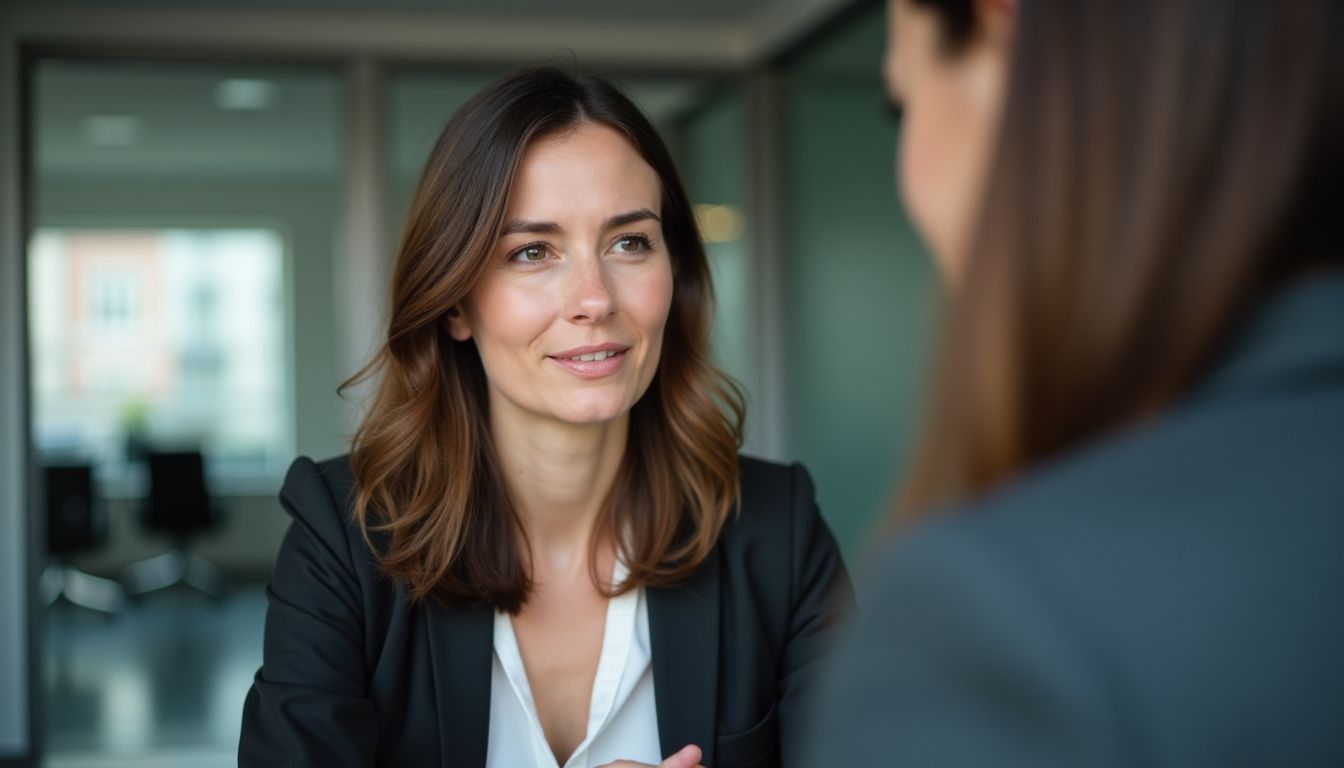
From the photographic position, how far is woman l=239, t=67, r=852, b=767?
1.46 m

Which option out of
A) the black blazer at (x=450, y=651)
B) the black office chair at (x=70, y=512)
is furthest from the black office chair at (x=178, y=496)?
the black blazer at (x=450, y=651)

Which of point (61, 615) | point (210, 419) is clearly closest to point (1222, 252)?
point (61, 615)

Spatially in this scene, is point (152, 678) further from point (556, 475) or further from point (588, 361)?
point (588, 361)

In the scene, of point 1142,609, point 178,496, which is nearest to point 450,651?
point 1142,609

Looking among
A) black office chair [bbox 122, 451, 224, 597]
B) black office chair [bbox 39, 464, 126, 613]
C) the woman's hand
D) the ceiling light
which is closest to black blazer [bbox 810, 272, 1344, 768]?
the woman's hand

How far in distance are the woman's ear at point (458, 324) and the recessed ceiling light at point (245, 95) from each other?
6.33 m

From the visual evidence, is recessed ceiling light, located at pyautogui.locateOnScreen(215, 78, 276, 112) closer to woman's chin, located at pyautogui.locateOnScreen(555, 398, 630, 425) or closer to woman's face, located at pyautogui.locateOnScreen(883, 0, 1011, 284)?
woman's chin, located at pyautogui.locateOnScreen(555, 398, 630, 425)

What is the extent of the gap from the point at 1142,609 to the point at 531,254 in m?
1.17

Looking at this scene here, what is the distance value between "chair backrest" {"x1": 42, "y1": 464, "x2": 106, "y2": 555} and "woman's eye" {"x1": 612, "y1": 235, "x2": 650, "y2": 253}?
28.0 ft

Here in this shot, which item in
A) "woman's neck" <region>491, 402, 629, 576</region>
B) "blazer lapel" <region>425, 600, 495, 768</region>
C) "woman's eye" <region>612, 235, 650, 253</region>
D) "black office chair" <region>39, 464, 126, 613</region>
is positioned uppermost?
"woman's eye" <region>612, 235, 650, 253</region>

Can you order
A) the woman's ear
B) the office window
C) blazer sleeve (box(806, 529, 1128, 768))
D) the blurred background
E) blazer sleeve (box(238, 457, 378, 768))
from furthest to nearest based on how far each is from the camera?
the office window
the blurred background
the woman's ear
blazer sleeve (box(238, 457, 378, 768))
blazer sleeve (box(806, 529, 1128, 768))

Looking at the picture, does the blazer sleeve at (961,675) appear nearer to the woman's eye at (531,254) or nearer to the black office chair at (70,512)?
the woman's eye at (531,254)

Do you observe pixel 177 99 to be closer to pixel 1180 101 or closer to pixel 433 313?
pixel 433 313

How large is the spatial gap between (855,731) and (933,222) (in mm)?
264
